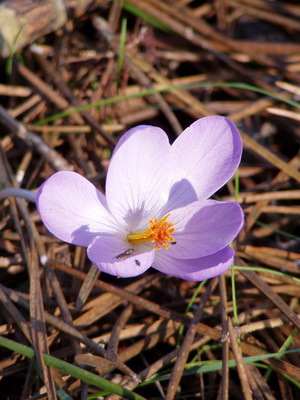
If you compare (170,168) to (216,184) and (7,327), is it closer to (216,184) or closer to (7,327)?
(216,184)

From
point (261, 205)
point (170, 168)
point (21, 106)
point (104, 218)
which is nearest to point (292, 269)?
point (261, 205)

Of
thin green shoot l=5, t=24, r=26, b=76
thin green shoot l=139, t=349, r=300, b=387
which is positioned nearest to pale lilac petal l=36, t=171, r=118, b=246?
thin green shoot l=139, t=349, r=300, b=387

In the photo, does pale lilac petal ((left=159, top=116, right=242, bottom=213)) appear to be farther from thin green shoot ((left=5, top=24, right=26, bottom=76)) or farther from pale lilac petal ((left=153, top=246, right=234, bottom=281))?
thin green shoot ((left=5, top=24, right=26, bottom=76))

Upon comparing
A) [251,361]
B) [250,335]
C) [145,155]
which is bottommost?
[250,335]

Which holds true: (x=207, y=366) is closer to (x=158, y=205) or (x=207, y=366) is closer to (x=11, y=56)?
(x=158, y=205)

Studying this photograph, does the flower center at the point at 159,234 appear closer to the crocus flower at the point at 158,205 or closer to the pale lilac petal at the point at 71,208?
the crocus flower at the point at 158,205

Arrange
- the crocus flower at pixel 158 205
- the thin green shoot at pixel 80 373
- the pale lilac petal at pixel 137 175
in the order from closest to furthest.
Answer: the thin green shoot at pixel 80 373, the crocus flower at pixel 158 205, the pale lilac petal at pixel 137 175

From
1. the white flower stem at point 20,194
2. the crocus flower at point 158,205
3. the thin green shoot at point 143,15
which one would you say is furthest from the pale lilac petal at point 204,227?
the thin green shoot at point 143,15

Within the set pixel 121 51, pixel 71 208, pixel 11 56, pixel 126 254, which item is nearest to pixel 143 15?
pixel 121 51
